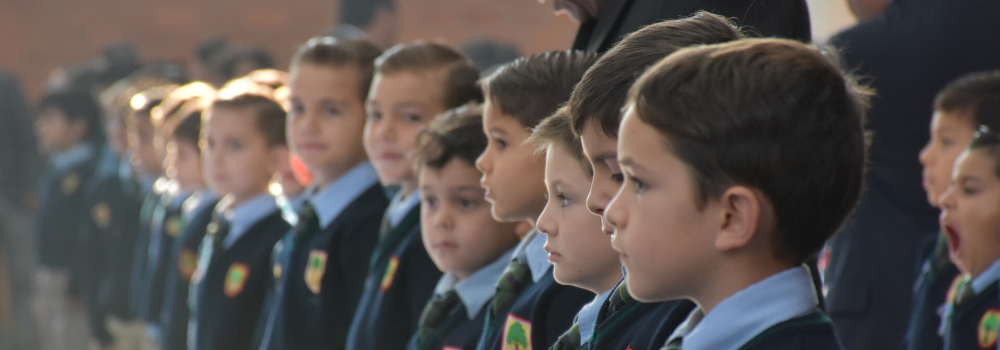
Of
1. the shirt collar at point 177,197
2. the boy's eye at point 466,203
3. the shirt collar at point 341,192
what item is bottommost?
the shirt collar at point 177,197

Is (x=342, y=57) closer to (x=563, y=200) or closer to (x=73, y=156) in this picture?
(x=563, y=200)

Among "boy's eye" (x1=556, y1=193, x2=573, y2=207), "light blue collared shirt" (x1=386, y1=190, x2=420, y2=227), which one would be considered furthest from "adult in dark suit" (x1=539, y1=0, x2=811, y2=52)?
"light blue collared shirt" (x1=386, y1=190, x2=420, y2=227)

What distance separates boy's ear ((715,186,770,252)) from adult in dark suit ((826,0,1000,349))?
163 cm

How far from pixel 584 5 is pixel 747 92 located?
2.74 ft

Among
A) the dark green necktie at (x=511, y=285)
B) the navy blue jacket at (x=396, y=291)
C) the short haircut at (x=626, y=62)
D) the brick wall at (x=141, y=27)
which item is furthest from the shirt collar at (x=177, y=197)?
the brick wall at (x=141, y=27)

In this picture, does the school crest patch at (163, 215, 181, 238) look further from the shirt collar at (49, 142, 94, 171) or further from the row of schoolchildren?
the shirt collar at (49, 142, 94, 171)

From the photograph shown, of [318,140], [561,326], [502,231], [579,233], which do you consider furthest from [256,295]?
[579,233]

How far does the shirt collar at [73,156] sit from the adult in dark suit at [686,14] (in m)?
4.91

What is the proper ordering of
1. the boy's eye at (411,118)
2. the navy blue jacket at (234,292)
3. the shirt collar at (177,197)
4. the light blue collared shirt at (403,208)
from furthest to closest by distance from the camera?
the shirt collar at (177,197) → the navy blue jacket at (234,292) → the boy's eye at (411,118) → the light blue collared shirt at (403,208)

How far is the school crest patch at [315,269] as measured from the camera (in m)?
2.50

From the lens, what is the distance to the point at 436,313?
1.98 m

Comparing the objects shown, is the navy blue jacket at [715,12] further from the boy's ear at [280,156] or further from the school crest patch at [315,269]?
the boy's ear at [280,156]

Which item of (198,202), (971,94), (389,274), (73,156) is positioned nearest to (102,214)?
(73,156)

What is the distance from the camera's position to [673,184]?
3.32 ft
